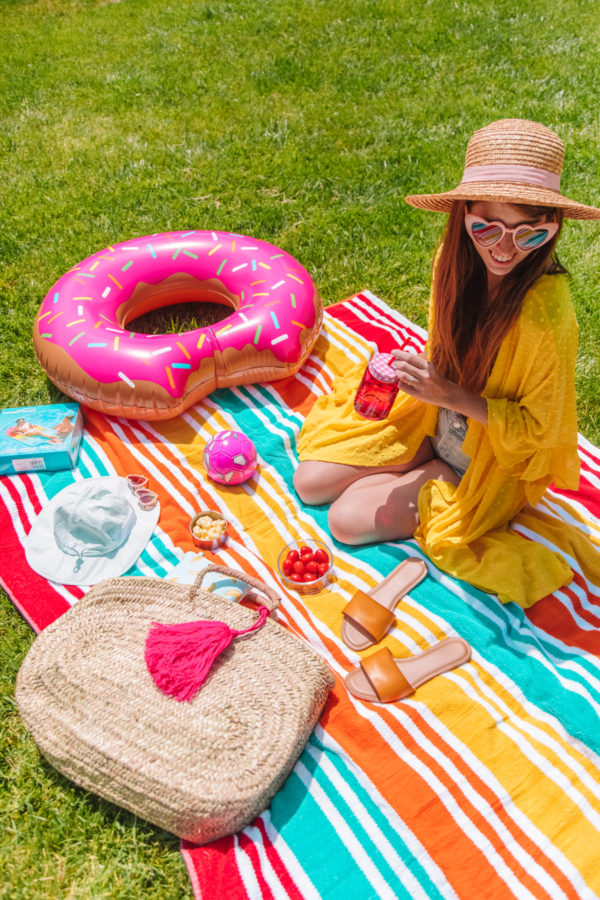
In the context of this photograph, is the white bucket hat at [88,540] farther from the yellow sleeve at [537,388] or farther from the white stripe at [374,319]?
the white stripe at [374,319]

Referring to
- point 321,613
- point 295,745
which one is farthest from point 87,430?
point 295,745

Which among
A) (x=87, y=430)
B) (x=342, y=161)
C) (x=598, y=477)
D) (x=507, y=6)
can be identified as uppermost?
(x=507, y=6)

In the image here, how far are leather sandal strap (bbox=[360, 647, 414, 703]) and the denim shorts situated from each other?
75 centimetres

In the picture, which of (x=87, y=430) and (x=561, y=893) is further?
(x=87, y=430)

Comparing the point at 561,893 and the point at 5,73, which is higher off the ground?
the point at 5,73

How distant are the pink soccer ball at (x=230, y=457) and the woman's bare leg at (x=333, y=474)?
9.3 inches

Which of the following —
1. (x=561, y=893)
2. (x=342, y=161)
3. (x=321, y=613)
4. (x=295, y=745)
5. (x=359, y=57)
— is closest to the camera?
(x=561, y=893)

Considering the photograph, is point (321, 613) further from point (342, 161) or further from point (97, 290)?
point (342, 161)

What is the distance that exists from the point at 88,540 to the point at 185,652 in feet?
2.42

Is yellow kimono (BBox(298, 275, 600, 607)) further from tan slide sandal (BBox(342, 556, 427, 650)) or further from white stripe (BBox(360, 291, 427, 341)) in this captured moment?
white stripe (BBox(360, 291, 427, 341))

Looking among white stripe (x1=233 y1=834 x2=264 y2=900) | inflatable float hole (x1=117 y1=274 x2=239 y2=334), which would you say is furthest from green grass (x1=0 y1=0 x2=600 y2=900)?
white stripe (x1=233 y1=834 x2=264 y2=900)

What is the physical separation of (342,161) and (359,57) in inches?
68.0

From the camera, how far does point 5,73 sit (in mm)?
5719

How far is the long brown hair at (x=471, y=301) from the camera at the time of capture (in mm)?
1958
